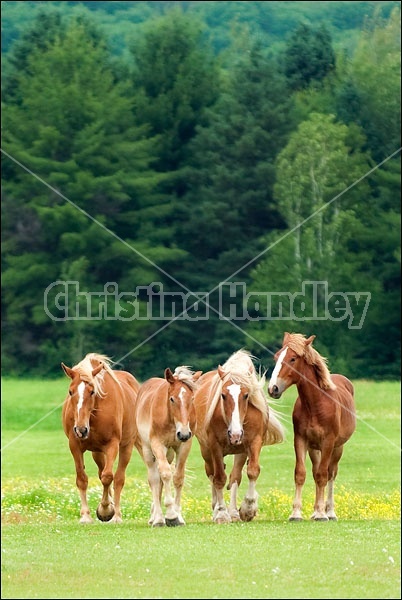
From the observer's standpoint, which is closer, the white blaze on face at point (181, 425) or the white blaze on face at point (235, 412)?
the white blaze on face at point (181, 425)

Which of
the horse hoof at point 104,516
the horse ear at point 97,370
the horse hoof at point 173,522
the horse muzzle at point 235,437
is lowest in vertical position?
the horse hoof at point 104,516

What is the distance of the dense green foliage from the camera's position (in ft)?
168

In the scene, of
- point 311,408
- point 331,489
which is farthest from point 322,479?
point 311,408

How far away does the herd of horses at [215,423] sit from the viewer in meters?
15.2

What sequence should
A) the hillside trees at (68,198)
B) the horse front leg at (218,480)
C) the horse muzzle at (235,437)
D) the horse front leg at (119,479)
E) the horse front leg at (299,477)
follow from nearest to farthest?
the horse muzzle at (235,437) < the horse front leg at (299,477) < the horse front leg at (218,480) < the horse front leg at (119,479) < the hillside trees at (68,198)

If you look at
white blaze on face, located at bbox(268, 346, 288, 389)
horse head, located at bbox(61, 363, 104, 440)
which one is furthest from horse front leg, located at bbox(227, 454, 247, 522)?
→ horse head, located at bbox(61, 363, 104, 440)

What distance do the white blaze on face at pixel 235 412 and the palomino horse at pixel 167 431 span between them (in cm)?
44

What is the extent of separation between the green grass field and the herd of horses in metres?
0.40

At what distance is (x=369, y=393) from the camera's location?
41.8 m

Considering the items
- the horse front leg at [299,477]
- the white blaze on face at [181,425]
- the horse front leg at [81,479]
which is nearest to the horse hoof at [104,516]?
the horse front leg at [81,479]

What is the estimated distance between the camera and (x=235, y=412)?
15117mm

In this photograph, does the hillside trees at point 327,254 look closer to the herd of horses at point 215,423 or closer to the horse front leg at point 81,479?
the herd of horses at point 215,423

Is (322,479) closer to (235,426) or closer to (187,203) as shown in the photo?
(235,426)

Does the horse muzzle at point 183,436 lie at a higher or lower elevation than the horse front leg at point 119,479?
higher
